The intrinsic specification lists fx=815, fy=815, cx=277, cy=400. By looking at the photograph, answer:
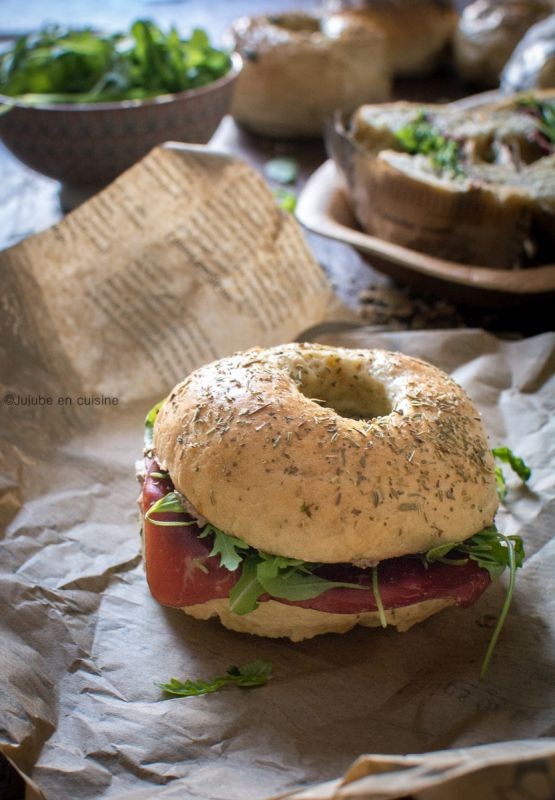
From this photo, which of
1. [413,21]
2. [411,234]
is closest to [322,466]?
[411,234]

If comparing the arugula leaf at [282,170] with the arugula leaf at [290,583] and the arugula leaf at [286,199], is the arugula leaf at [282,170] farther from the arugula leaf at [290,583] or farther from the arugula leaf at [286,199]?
the arugula leaf at [290,583]

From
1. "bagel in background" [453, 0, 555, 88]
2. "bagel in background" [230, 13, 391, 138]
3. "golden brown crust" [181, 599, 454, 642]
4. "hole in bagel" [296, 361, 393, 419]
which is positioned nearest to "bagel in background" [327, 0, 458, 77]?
"bagel in background" [453, 0, 555, 88]

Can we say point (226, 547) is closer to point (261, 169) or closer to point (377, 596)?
point (377, 596)

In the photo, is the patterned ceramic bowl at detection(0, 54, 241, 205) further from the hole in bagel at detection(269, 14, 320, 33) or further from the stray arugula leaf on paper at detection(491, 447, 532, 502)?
the stray arugula leaf on paper at detection(491, 447, 532, 502)

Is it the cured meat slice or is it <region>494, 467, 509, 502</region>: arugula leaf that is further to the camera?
<region>494, 467, 509, 502</region>: arugula leaf

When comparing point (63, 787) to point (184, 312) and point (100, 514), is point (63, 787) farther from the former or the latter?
point (184, 312)

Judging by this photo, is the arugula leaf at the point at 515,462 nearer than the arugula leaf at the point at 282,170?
Yes

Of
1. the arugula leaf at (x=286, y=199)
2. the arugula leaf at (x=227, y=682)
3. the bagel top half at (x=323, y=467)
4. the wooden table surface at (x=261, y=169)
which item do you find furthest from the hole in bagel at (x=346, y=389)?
the arugula leaf at (x=286, y=199)
